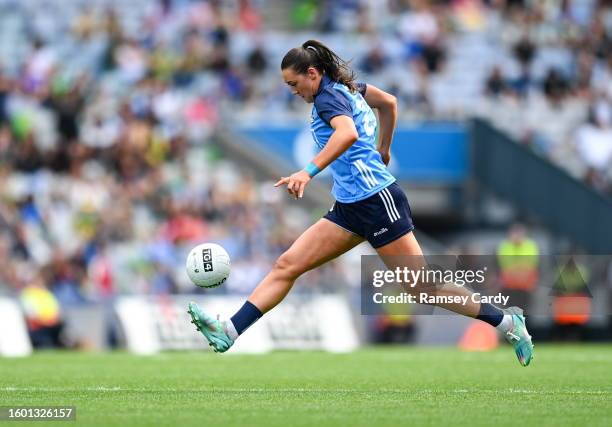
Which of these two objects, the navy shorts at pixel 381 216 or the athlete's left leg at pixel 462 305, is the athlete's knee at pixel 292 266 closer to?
the navy shorts at pixel 381 216

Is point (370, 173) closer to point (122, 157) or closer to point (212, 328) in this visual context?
point (212, 328)

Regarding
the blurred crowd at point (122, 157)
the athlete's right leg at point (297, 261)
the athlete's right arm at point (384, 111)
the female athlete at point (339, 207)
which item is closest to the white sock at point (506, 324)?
the female athlete at point (339, 207)

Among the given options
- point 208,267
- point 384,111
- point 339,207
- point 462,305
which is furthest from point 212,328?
point 384,111

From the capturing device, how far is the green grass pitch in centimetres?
796

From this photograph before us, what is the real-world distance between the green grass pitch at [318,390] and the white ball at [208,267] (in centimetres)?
83

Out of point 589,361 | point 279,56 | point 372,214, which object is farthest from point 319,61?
point 279,56

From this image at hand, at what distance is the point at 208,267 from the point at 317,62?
1.75m

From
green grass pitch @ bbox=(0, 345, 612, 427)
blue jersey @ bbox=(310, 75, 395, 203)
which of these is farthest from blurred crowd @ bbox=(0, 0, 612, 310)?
blue jersey @ bbox=(310, 75, 395, 203)

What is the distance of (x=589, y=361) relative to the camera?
575 inches

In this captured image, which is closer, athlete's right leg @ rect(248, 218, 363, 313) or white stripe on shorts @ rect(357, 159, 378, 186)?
white stripe on shorts @ rect(357, 159, 378, 186)

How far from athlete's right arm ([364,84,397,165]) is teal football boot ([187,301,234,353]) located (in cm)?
191

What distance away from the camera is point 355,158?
9758mm

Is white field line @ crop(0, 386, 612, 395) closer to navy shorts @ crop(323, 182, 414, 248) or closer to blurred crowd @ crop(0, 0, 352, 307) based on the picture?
navy shorts @ crop(323, 182, 414, 248)

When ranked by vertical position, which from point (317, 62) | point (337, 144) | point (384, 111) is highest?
point (317, 62)
